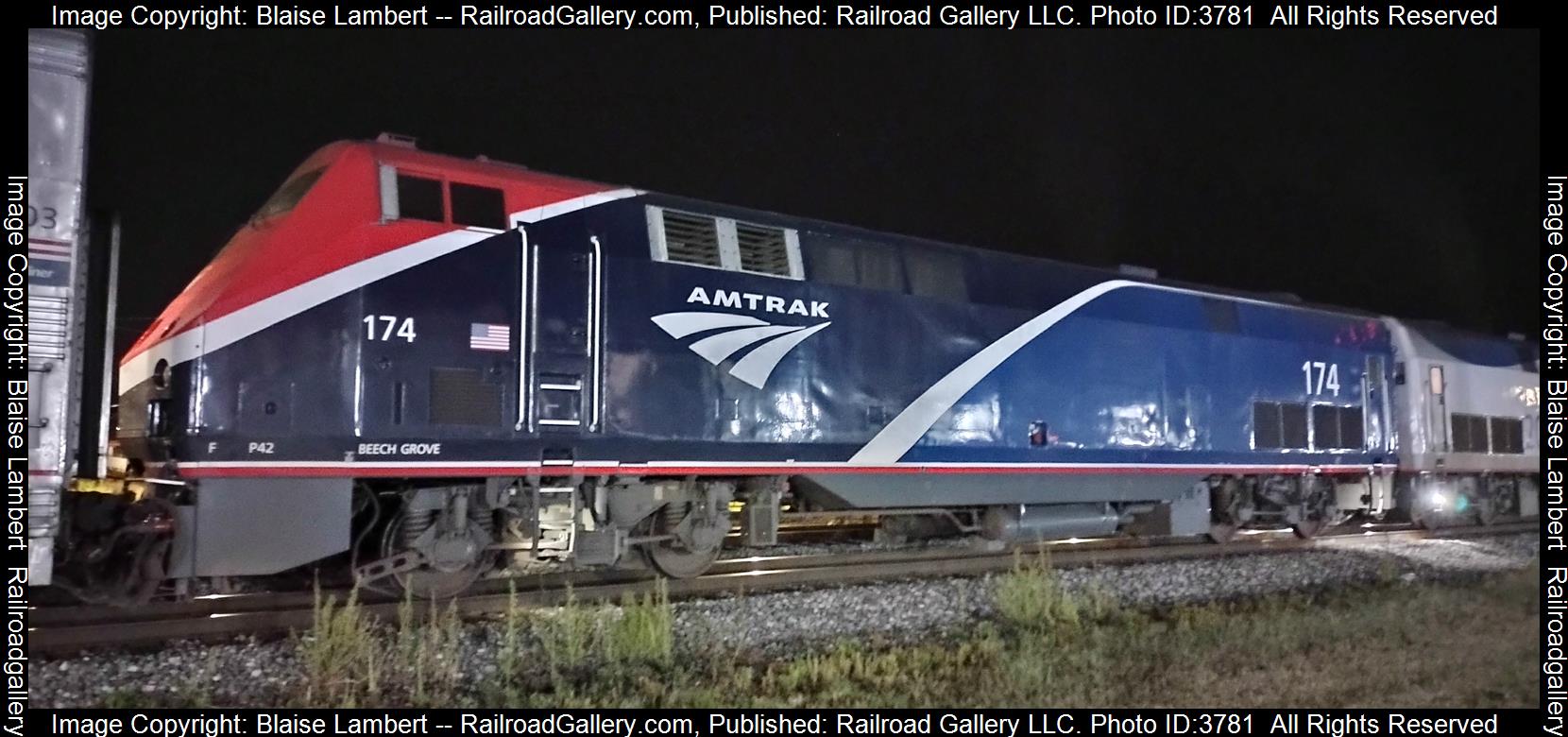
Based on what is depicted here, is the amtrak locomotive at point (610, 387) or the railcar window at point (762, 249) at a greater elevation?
the railcar window at point (762, 249)

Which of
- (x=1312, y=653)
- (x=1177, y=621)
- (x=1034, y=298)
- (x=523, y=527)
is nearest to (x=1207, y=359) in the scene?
(x=1034, y=298)

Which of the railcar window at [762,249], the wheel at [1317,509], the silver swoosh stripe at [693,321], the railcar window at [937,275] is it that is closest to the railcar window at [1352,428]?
the wheel at [1317,509]

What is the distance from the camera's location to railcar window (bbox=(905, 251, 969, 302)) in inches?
459

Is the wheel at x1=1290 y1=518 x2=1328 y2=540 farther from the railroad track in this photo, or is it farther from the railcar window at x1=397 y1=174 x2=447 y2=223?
the railcar window at x1=397 y1=174 x2=447 y2=223

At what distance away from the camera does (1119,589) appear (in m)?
10.9

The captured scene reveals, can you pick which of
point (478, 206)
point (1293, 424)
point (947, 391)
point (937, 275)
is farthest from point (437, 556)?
point (1293, 424)

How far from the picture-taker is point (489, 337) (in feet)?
28.7

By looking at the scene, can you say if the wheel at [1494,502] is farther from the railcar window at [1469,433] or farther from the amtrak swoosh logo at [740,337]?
the amtrak swoosh logo at [740,337]

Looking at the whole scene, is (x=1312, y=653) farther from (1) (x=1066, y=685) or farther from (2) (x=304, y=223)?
(2) (x=304, y=223)

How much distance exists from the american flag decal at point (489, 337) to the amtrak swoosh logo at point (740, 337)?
4.70 feet

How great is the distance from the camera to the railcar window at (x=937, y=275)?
38.2 feet

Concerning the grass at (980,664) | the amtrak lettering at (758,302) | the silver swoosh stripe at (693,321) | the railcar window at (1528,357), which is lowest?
the grass at (980,664)

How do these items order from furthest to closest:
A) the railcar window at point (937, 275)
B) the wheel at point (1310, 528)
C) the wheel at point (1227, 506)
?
the wheel at point (1310, 528) < the wheel at point (1227, 506) < the railcar window at point (937, 275)

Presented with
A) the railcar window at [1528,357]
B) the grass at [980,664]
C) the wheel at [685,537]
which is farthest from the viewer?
the railcar window at [1528,357]
